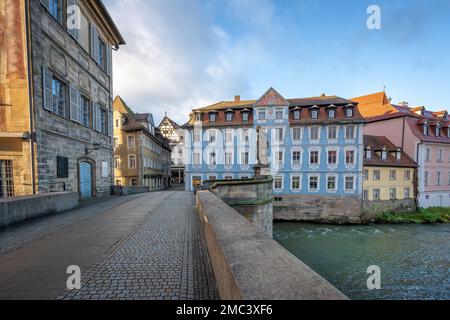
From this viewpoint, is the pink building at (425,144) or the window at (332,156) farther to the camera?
the pink building at (425,144)

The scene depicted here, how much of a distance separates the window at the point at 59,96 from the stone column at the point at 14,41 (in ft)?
4.76

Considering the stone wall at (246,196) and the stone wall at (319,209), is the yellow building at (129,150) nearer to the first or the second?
the stone wall at (319,209)

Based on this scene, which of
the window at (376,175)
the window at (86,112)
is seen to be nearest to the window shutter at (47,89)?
the window at (86,112)

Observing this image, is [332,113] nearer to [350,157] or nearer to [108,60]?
[350,157]

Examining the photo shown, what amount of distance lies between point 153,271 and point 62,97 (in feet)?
35.9

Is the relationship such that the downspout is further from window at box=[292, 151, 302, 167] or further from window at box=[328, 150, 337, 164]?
window at box=[328, 150, 337, 164]

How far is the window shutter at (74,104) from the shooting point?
10094mm

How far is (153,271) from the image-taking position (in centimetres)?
296

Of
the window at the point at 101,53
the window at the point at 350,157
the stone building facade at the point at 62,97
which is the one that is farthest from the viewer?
the window at the point at 350,157

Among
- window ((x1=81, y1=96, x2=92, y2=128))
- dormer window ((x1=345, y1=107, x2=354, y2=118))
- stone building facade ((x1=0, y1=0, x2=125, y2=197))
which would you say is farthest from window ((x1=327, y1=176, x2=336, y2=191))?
window ((x1=81, y1=96, x2=92, y2=128))

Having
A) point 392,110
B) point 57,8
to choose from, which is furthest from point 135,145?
point 392,110
